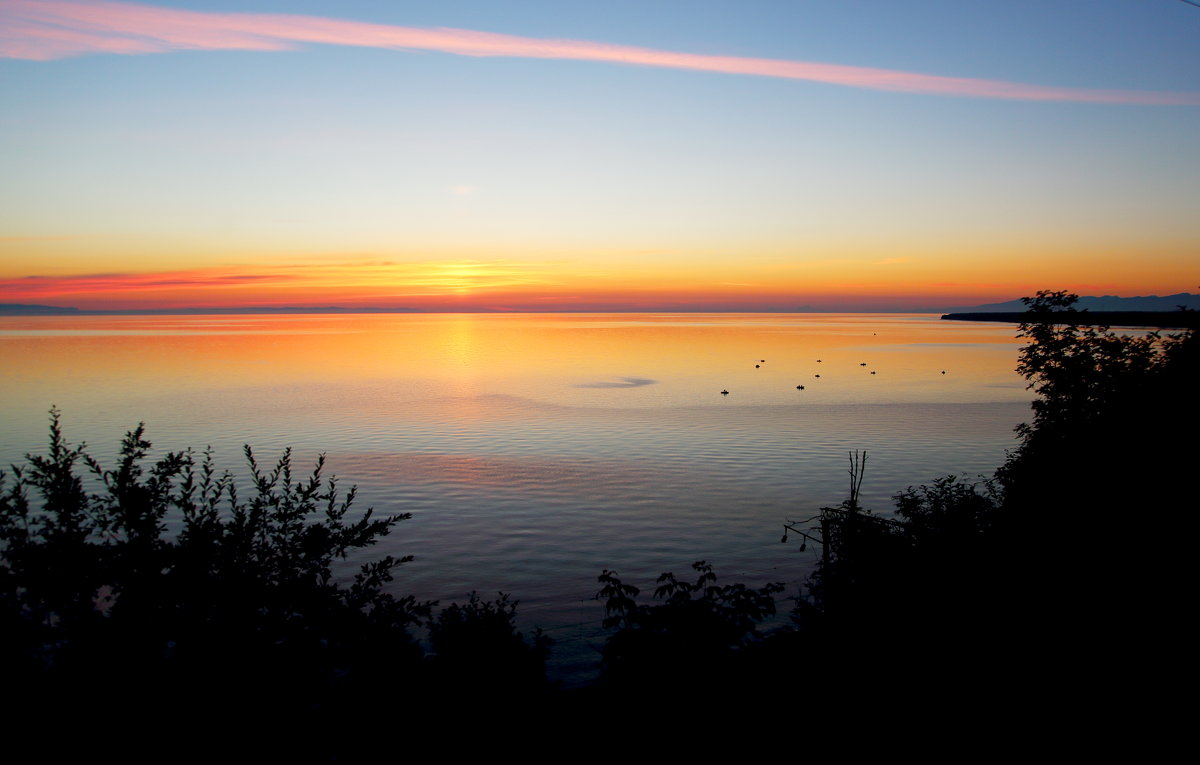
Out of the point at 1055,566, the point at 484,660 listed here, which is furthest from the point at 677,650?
the point at 1055,566

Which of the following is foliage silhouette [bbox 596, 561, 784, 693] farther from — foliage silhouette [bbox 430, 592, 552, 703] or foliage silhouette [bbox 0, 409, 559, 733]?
foliage silhouette [bbox 0, 409, 559, 733]

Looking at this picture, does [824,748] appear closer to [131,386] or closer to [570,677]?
[570,677]

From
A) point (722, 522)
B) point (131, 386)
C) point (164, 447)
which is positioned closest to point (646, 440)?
point (722, 522)

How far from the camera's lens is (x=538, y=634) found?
57.3 ft

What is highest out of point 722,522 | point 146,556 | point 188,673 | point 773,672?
point 146,556

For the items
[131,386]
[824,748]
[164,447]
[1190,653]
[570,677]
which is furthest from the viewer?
[131,386]

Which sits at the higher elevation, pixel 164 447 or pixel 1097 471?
pixel 1097 471

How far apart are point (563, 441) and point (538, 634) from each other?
3840 centimetres

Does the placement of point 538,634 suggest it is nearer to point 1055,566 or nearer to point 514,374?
point 1055,566

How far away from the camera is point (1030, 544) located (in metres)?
18.7

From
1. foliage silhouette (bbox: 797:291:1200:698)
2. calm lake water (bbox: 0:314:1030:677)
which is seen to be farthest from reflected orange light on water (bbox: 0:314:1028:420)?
foliage silhouette (bbox: 797:291:1200:698)

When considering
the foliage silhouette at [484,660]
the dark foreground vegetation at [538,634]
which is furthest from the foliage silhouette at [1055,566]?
the foliage silhouette at [484,660]

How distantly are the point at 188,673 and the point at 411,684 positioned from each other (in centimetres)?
409

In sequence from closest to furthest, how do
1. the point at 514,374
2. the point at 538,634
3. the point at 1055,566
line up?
the point at 1055,566, the point at 538,634, the point at 514,374
